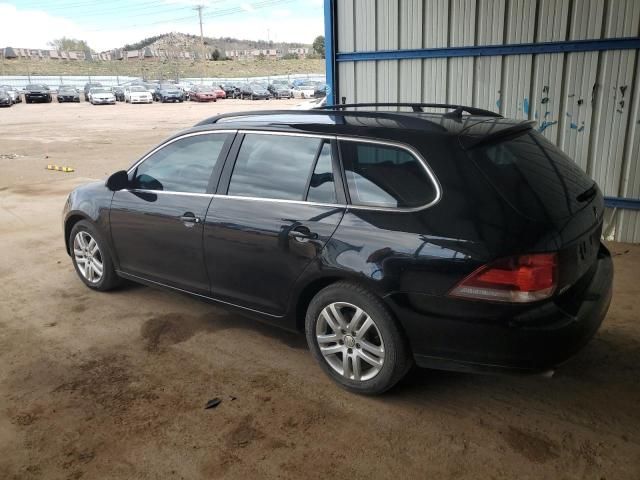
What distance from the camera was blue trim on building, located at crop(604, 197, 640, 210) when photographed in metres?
6.34

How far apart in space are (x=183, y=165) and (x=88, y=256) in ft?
5.26

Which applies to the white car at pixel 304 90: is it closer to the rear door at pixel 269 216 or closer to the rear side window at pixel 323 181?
the rear door at pixel 269 216

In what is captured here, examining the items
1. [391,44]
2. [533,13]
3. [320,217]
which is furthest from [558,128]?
[320,217]

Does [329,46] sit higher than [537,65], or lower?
higher

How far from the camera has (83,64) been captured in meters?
94.2

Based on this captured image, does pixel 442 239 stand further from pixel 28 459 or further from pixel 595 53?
pixel 595 53

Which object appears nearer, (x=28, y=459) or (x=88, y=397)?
(x=28, y=459)

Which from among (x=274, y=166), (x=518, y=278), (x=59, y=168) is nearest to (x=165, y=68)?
(x=59, y=168)

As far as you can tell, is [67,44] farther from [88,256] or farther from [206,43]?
[88,256]

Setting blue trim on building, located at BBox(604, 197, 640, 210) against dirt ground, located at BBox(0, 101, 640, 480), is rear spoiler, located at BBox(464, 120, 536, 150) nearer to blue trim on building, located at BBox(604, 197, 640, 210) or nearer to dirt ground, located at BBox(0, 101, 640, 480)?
dirt ground, located at BBox(0, 101, 640, 480)

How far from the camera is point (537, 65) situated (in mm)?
6551

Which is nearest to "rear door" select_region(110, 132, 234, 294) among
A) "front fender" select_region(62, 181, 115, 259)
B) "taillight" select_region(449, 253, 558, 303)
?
"front fender" select_region(62, 181, 115, 259)

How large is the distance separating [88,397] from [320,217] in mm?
1832

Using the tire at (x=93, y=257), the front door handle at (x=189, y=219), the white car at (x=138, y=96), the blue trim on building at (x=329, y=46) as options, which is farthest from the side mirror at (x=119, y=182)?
the white car at (x=138, y=96)
